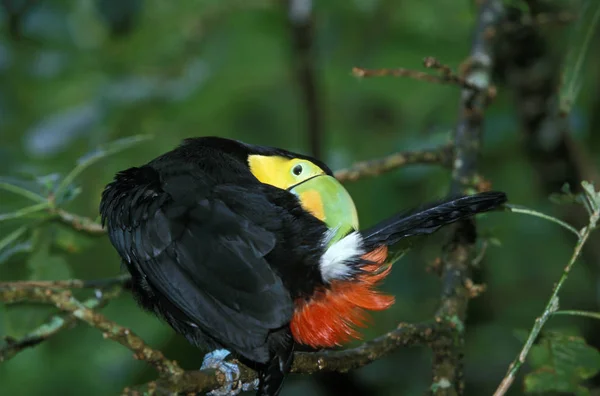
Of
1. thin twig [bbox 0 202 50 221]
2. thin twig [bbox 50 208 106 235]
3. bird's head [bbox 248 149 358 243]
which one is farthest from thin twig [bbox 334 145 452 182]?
thin twig [bbox 0 202 50 221]

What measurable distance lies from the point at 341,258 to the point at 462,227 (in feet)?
1.80

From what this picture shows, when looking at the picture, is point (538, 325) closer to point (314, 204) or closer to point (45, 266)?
point (314, 204)

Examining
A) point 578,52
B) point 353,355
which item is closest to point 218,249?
point 353,355

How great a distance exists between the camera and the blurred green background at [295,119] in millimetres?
3352

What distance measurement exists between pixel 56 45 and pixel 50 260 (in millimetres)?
1897

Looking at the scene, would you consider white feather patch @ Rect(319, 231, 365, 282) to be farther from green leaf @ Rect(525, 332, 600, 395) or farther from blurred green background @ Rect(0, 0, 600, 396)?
blurred green background @ Rect(0, 0, 600, 396)

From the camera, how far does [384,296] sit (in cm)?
200

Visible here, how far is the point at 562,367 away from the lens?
6.85 ft

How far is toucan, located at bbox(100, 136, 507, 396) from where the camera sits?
1.78 metres

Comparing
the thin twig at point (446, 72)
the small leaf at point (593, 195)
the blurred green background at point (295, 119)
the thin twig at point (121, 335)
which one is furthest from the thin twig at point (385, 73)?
the thin twig at point (121, 335)

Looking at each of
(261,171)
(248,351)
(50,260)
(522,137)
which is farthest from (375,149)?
(248,351)

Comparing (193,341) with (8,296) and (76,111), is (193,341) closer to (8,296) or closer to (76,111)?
(8,296)

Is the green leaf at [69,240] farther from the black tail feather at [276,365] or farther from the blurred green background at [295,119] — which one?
the black tail feather at [276,365]

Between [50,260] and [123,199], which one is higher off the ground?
[123,199]
